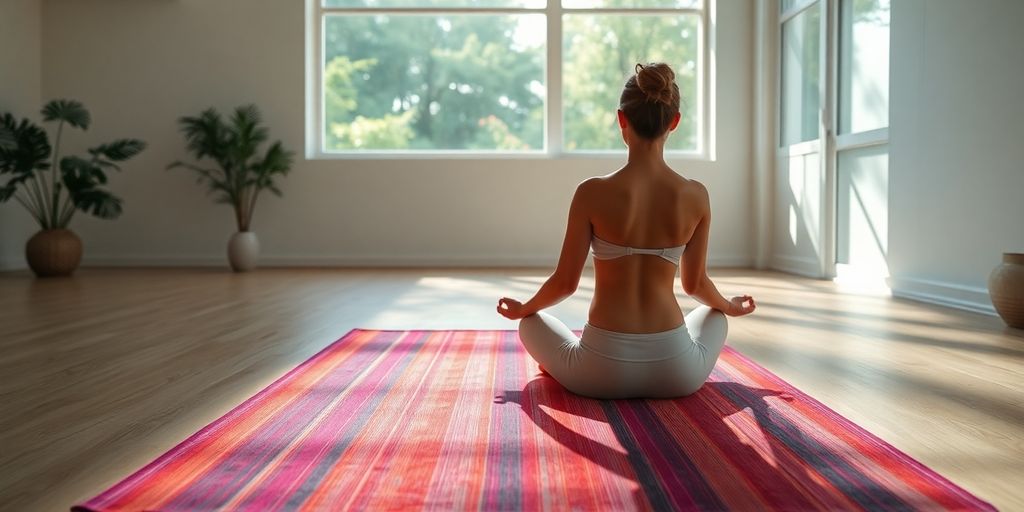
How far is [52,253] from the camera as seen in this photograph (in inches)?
237

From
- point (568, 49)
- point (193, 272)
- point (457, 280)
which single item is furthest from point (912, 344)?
point (193, 272)

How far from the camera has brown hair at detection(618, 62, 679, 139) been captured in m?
1.82

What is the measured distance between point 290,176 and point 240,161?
582mm

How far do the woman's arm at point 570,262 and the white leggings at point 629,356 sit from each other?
0.26 ft

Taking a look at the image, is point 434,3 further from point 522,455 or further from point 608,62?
point 522,455

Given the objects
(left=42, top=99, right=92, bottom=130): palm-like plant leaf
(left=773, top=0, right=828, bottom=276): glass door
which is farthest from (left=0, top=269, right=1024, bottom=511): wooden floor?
(left=42, top=99, right=92, bottom=130): palm-like plant leaf

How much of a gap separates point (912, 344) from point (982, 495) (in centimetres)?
171

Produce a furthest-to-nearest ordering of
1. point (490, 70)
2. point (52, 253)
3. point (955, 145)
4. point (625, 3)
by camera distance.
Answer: point (490, 70)
point (625, 3)
point (52, 253)
point (955, 145)

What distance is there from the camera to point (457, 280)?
5.80 m

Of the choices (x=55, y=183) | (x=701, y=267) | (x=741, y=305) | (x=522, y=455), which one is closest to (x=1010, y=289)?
(x=741, y=305)

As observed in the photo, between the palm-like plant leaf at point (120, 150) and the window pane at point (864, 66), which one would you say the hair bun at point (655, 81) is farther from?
the palm-like plant leaf at point (120, 150)

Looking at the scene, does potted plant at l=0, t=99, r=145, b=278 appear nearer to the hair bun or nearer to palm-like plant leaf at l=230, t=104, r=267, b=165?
palm-like plant leaf at l=230, t=104, r=267, b=165

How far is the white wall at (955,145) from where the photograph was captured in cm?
364

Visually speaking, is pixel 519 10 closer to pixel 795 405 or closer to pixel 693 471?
pixel 795 405
